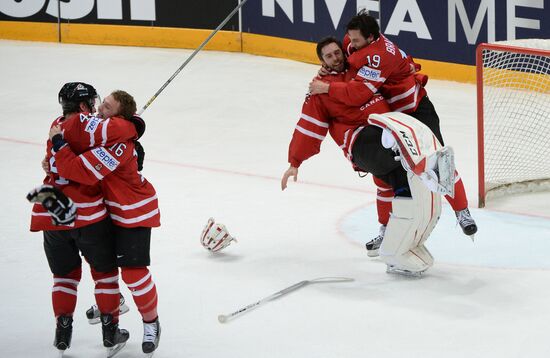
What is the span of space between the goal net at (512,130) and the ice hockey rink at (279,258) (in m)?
0.15

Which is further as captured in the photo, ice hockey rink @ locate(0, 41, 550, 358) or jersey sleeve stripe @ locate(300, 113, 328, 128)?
jersey sleeve stripe @ locate(300, 113, 328, 128)

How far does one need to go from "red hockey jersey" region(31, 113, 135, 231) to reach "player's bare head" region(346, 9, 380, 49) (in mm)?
1474

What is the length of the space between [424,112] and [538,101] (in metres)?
1.95

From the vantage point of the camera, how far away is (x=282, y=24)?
459 inches

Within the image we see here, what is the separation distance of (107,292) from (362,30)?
6.10ft

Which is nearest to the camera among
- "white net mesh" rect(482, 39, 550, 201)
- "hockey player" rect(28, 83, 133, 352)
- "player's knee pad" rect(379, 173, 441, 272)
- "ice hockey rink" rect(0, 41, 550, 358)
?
"hockey player" rect(28, 83, 133, 352)

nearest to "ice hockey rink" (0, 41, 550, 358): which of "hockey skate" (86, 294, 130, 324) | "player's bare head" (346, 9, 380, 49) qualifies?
"hockey skate" (86, 294, 130, 324)

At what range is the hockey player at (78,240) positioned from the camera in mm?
4508

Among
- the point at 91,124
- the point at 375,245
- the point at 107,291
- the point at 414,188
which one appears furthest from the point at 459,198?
the point at 91,124

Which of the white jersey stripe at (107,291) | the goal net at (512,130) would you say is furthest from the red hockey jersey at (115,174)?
the goal net at (512,130)

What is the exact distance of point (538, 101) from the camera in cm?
750

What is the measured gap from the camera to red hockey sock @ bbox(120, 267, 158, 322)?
4.55 m

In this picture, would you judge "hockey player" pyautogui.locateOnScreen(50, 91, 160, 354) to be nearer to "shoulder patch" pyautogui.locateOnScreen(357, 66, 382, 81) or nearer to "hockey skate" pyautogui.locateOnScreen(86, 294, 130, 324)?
"hockey skate" pyautogui.locateOnScreen(86, 294, 130, 324)

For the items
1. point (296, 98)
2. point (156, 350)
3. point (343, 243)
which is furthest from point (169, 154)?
point (156, 350)
